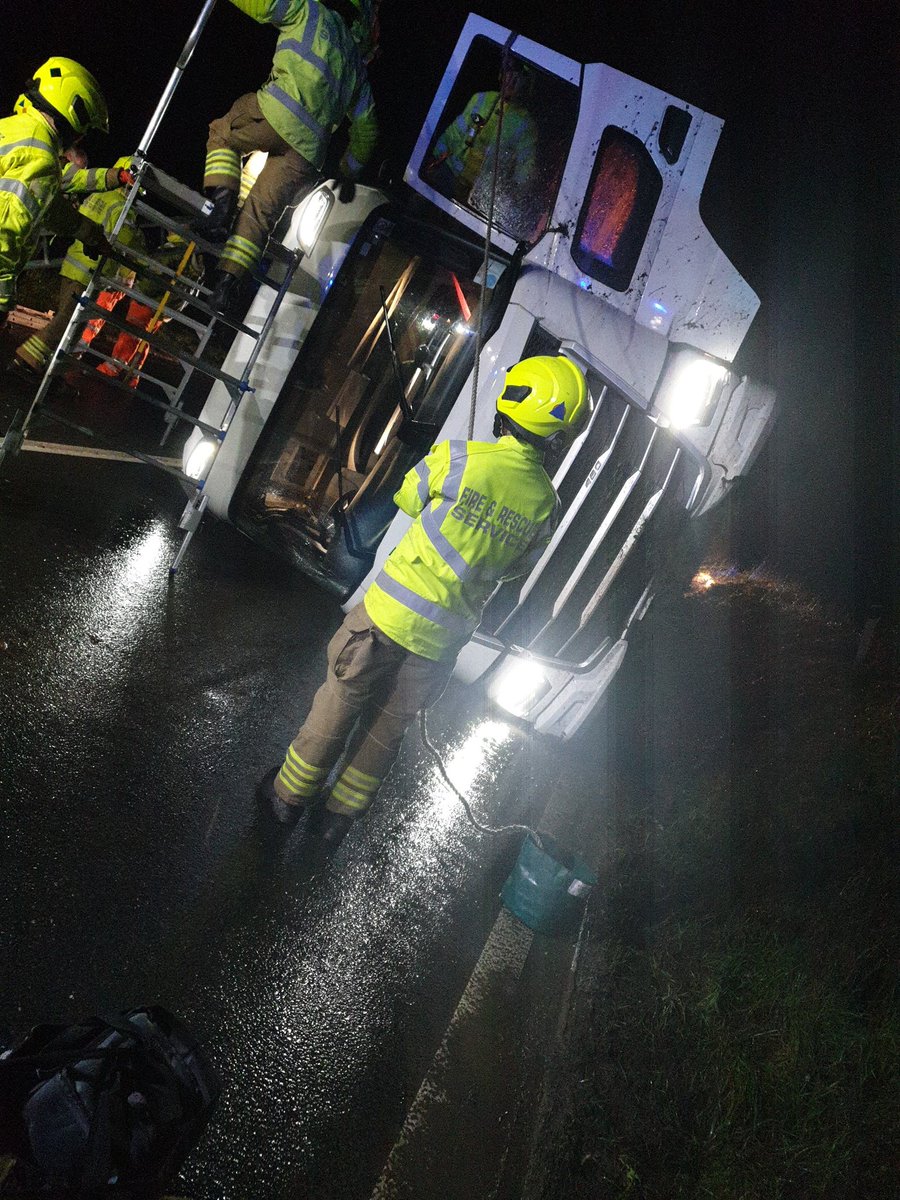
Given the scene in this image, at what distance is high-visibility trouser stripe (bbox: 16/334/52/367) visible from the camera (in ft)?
19.2

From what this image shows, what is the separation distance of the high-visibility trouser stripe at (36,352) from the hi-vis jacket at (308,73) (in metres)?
2.79

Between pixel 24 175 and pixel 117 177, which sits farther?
pixel 117 177

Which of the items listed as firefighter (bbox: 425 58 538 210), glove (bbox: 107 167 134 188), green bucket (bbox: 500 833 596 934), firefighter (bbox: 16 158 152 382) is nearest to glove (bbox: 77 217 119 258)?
firefighter (bbox: 16 158 152 382)

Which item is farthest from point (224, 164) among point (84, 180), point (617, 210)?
point (617, 210)

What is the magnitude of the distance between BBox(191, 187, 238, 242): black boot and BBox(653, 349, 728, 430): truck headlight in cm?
275

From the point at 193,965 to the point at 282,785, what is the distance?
871 millimetres

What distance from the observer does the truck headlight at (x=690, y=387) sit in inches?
162

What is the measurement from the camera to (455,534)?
9.77 feet

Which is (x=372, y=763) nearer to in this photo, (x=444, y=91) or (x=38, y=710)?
(x=38, y=710)

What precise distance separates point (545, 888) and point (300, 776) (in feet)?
3.85

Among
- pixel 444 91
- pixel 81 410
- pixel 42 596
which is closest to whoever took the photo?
pixel 42 596

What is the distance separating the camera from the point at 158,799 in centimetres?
287

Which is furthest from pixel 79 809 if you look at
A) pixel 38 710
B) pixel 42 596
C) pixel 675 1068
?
pixel 675 1068

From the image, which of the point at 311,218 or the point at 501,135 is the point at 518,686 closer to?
the point at 311,218
